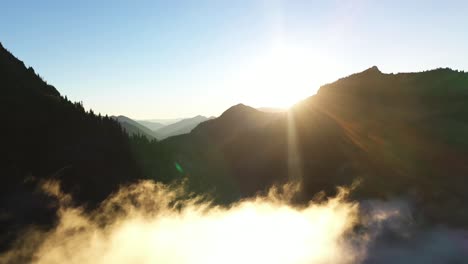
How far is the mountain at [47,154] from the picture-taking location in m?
49.2

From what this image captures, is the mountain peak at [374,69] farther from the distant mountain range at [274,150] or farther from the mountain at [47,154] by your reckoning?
the mountain at [47,154]

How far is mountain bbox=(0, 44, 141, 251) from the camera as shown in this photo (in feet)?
162

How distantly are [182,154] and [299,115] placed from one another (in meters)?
51.2

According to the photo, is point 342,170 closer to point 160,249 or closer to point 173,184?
point 173,184

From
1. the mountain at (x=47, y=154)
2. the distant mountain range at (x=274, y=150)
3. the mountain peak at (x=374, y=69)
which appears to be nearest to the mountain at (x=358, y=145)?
the distant mountain range at (x=274, y=150)

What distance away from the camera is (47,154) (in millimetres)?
70188

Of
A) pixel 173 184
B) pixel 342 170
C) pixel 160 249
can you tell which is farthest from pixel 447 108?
pixel 160 249

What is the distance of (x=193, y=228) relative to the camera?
49688 mm

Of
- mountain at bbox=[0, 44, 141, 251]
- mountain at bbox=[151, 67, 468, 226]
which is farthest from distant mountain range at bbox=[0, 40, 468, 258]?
mountain at bbox=[151, 67, 468, 226]

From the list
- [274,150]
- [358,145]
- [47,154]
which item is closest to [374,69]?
[274,150]

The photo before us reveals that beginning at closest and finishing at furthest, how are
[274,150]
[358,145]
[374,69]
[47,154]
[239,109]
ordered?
[47,154] → [358,145] → [274,150] → [374,69] → [239,109]

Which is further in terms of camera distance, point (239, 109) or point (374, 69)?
point (239, 109)

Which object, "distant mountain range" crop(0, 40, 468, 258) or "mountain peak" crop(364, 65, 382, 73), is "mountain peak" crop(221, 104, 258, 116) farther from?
"mountain peak" crop(364, 65, 382, 73)

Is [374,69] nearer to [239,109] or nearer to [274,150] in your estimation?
[239,109]
